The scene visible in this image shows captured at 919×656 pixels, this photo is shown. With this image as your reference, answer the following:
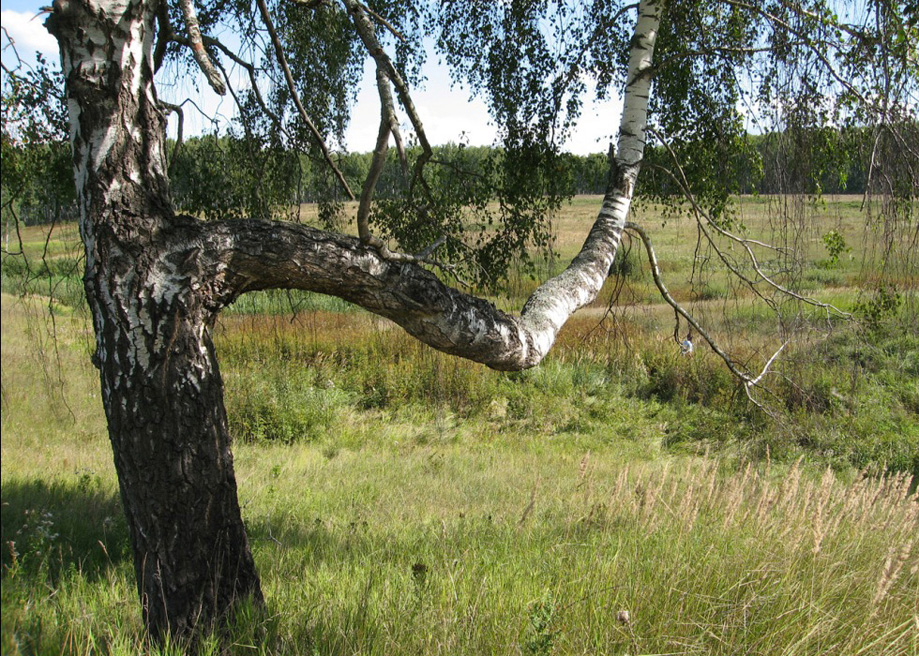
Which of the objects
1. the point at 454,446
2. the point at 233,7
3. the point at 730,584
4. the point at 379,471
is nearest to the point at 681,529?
the point at 730,584

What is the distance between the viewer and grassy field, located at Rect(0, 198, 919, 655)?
272 centimetres

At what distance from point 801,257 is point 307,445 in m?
6.12

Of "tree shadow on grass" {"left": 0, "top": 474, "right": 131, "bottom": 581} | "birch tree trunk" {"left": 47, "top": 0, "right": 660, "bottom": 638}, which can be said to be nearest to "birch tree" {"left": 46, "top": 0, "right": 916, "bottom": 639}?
"birch tree trunk" {"left": 47, "top": 0, "right": 660, "bottom": 638}

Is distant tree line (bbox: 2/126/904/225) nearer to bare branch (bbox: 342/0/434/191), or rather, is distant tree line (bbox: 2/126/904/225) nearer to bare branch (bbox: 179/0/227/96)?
bare branch (bbox: 342/0/434/191)

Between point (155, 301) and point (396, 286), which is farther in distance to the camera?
point (396, 286)

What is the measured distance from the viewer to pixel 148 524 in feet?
8.43

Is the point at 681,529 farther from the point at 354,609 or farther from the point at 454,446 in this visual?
the point at 454,446

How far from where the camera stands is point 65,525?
4.77 metres

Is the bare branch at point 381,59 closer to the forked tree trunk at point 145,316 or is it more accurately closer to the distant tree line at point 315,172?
the distant tree line at point 315,172

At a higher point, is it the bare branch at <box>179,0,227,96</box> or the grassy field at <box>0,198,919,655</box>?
the bare branch at <box>179,0,227,96</box>

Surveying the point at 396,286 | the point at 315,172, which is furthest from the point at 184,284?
the point at 315,172

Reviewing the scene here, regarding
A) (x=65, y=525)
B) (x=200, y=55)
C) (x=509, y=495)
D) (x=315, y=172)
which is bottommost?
(x=509, y=495)

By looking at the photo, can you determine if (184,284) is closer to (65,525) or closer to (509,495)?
(65,525)

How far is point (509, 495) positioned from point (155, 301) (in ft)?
13.3
